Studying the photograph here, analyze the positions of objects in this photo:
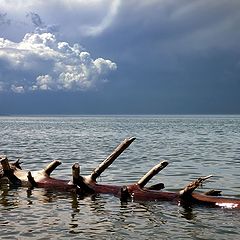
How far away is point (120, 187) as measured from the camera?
61.1 ft

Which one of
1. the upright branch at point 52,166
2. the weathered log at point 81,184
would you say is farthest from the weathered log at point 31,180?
the weathered log at point 81,184

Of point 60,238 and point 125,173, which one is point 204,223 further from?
point 125,173

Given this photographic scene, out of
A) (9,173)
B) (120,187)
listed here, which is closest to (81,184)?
(120,187)

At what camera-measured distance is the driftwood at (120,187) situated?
16.4m

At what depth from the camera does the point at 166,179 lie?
81.4ft

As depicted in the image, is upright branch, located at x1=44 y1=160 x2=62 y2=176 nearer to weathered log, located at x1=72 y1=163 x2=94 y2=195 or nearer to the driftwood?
the driftwood

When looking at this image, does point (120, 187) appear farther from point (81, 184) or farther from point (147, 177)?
point (81, 184)

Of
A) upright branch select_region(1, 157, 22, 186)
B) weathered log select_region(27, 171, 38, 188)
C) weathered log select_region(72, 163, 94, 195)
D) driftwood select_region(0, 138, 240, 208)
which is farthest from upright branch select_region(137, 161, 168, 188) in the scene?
upright branch select_region(1, 157, 22, 186)

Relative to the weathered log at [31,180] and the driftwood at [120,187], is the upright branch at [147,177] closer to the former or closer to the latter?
the driftwood at [120,187]

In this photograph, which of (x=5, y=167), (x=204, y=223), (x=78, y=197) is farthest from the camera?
(x=5, y=167)

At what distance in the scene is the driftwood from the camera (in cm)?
1639

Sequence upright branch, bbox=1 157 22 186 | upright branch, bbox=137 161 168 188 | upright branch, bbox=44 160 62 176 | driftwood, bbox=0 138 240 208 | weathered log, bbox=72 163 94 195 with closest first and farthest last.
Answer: driftwood, bbox=0 138 240 208 < upright branch, bbox=137 161 168 188 < weathered log, bbox=72 163 94 195 < upright branch, bbox=44 160 62 176 < upright branch, bbox=1 157 22 186

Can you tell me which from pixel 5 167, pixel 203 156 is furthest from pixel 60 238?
pixel 203 156

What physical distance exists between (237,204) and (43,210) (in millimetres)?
6620
